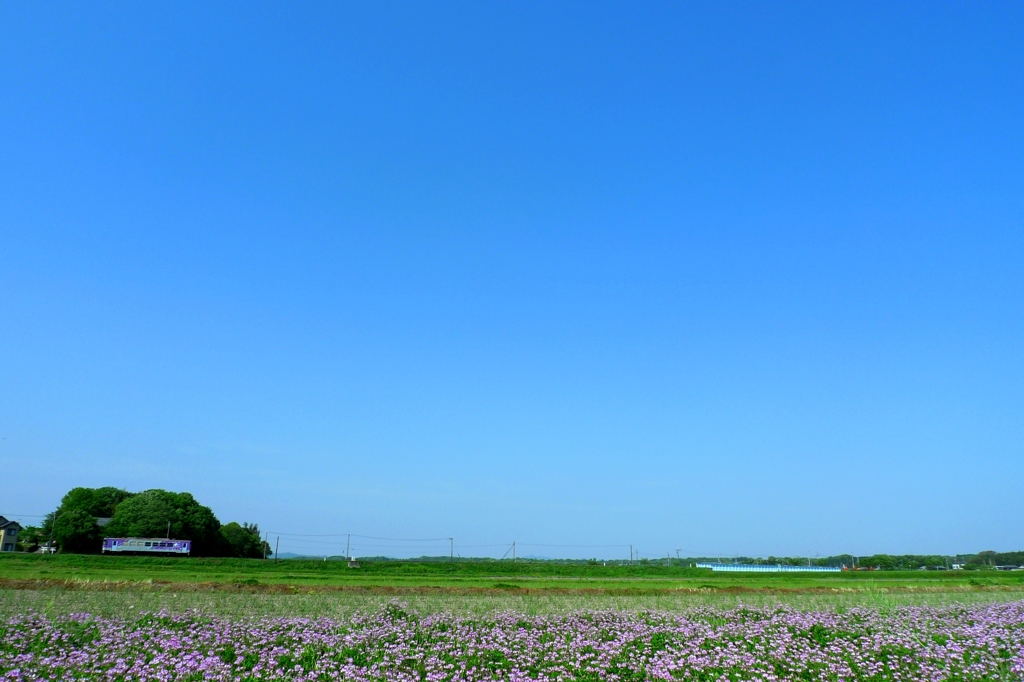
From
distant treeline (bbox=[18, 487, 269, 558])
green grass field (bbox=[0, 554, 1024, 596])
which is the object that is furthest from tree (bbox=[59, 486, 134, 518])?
green grass field (bbox=[0, 554, 1024, 596])

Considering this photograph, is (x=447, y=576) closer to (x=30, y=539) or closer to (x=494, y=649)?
(x=494, y=649)

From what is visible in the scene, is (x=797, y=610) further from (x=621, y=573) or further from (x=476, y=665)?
(x=621, y=573)

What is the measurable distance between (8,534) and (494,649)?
132896 mm

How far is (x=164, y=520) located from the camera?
320 ft

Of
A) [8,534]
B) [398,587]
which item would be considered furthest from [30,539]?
[398,587]

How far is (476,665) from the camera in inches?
477

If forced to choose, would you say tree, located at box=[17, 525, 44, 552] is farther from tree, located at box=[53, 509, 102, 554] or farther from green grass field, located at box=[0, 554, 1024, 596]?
green grass field, located at box=[0, 554, 1024, 596]

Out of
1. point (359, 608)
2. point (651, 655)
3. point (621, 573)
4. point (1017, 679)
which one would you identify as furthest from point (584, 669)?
point (621, 573)

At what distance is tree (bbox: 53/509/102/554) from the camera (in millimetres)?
91250

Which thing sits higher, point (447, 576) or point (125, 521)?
point (125, 521)

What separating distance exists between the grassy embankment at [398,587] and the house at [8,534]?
59538 millimetres

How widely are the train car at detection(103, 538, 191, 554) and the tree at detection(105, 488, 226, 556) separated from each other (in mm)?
4636

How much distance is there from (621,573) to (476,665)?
68040 millimetres

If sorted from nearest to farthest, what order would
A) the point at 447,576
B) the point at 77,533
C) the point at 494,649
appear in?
1. the point at 494,649
2. the point at 447,576
3. the point at 77,533
